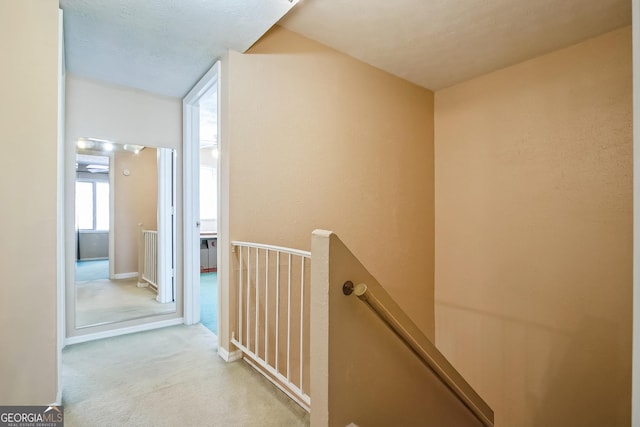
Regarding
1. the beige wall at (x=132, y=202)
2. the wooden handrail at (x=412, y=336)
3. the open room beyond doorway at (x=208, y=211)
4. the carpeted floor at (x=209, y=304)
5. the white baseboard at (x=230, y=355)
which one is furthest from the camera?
the open room beyond doorway at (x=208, y=211)

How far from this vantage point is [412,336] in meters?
1.37

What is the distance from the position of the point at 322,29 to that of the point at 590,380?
3.50 meters

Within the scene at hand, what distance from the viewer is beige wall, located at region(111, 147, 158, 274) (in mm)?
2758

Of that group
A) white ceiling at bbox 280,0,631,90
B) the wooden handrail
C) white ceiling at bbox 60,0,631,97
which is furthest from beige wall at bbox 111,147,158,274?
the wooden handrail

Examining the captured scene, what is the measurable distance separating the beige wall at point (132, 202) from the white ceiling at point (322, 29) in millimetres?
670

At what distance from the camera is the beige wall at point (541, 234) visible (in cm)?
232

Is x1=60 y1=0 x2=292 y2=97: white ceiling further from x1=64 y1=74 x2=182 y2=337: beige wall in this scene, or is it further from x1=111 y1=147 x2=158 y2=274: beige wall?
x1=111 y1=147 x2=158 y2=274: beige wall

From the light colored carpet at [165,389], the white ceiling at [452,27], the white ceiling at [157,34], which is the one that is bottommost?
the light colored carpet at [165,389]

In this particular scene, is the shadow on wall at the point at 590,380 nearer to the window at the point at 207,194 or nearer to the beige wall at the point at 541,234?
the beige wall at the point at 541,234

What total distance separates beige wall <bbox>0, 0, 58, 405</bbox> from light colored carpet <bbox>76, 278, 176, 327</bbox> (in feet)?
3.83

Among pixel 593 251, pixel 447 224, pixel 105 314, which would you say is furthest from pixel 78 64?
pixel 593 251

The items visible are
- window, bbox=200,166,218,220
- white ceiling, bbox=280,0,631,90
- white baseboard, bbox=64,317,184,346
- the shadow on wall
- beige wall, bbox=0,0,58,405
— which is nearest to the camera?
beige wall, bbox=0,0,58,405

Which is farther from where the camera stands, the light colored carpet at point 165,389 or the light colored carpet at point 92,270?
the light colored carpet at point 92,270

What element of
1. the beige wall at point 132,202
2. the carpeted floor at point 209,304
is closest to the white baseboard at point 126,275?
the beige wall at point 132,202
